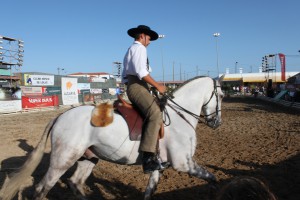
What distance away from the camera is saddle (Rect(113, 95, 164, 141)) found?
193 inches

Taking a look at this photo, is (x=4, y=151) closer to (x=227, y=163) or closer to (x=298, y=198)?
(x=227, y=163)

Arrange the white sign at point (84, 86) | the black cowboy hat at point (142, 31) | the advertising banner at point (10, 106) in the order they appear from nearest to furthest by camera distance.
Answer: the black cowboy hat at point (142, 31)
the advertising banner at point (10, 106)
the white sign at point (84, 86)

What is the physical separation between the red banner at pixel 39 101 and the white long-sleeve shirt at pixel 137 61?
24.1 metres

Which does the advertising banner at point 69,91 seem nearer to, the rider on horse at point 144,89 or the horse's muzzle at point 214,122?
the horse's muzzle at point 214,122

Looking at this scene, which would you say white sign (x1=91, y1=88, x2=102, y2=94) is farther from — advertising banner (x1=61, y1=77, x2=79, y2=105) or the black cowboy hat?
the black cowboy hat

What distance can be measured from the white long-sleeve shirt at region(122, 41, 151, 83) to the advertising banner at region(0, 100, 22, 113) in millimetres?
22443

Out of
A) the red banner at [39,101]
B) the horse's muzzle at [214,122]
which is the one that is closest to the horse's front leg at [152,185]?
the horse's muzzle at [214,122]

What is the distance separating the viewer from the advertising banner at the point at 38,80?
30.5 m

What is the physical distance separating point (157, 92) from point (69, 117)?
1.45 meters

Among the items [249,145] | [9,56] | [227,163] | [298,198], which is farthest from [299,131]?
[9,56]

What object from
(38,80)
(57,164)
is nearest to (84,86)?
(38,80)

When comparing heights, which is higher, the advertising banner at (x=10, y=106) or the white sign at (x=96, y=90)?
the white sign at (x=96, y=90)

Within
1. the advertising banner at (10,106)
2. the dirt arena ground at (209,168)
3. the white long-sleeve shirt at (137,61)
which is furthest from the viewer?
the advertising banner at (10,106)

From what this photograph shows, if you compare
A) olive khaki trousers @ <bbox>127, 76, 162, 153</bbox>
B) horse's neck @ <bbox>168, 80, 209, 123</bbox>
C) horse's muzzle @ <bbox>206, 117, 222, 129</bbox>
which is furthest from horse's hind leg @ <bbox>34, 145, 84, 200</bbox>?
horse's muzzle @ <bbox>206, 117, 222, 129</bbox>
